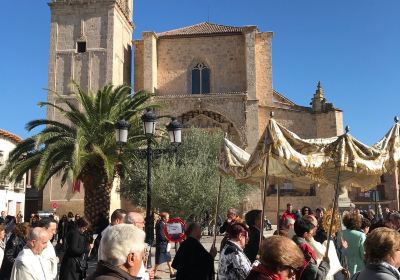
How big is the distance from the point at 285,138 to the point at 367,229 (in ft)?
5.69

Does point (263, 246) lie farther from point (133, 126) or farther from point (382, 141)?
point (133, 126)

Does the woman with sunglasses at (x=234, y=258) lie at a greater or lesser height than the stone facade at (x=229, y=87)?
lesser

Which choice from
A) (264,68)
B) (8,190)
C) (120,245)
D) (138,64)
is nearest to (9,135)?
(8,190)

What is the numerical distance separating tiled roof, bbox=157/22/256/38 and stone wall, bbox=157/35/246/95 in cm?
34

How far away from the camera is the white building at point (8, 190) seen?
3016 cm

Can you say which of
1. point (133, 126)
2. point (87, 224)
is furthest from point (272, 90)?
point (87, 224)

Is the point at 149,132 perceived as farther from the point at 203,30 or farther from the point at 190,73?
the point at 203,30

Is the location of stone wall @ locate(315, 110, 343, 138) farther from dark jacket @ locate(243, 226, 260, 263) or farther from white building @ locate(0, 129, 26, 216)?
dark jacket @ locate(243, 226, 260, 263)

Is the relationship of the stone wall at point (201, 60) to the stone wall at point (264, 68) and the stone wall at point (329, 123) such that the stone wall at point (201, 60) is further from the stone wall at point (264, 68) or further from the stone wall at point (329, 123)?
the stone wall at point (329, 123)

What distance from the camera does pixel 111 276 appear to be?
235 centimetres

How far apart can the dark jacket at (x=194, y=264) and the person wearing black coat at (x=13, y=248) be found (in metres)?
2.44

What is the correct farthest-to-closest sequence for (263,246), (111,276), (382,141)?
1. (382,141)
2. (263,246)
3. (111,276)

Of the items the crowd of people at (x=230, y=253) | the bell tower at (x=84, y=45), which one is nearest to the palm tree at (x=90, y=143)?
the crowd of people at (x=230, y=253)

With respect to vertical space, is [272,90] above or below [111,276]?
above
